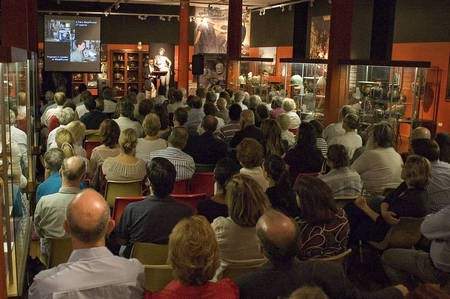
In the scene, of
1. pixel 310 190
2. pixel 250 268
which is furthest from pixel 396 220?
pixel 250 268

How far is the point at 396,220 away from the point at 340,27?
7079 mm

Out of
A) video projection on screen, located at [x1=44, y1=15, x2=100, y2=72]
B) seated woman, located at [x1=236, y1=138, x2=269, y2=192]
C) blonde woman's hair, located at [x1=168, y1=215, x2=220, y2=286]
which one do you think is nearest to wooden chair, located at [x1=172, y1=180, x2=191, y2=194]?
seated woman, located at [x1=236, y1=138, x2=269, y2=192]

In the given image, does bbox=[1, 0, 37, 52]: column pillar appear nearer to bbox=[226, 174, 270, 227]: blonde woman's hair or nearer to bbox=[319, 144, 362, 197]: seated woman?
bbox=[319, 144, 362, 197]: seated woman

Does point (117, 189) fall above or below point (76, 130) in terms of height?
below

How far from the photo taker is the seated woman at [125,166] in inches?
209

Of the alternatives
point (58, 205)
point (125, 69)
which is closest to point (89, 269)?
point (58, 205)

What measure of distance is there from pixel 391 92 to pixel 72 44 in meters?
9.06

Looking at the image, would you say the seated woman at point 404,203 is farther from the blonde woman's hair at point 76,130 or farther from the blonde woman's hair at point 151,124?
the blonde woman's hair at point 76,130

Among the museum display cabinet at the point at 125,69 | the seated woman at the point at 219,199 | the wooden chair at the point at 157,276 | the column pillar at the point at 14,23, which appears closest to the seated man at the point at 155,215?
the seated woman at the point at 219,199

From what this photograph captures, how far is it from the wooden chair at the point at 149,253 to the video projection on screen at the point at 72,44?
1179 cm

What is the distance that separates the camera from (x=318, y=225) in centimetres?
342

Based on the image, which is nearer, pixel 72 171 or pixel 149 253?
pixel 149 253

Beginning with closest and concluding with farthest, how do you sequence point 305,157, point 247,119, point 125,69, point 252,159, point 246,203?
point 246,203 < point 252,159 < point 305,157 < point 247,119 < point 125,69

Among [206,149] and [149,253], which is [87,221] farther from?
[206,149]
